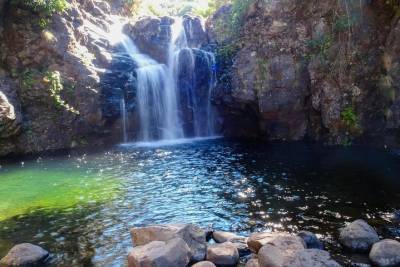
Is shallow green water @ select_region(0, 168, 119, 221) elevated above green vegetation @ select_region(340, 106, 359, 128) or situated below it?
below

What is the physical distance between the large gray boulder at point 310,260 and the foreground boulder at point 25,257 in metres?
4.97

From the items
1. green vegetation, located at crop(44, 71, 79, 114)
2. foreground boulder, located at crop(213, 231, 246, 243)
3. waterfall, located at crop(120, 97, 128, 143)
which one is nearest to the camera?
foreground boulder, located at crop(213, 231, 246, 243)

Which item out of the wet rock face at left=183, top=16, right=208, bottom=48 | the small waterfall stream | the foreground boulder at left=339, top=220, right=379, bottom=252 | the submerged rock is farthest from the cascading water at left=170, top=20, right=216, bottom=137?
the foreground boulder at left=339, top=220, right=379, bottom=252

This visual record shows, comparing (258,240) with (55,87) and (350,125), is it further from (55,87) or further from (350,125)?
(55,87)

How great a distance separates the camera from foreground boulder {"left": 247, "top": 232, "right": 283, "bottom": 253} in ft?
26.2

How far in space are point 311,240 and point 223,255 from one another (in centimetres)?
200

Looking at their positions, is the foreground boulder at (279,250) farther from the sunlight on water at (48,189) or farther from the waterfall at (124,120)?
the waterfall at (124,120)

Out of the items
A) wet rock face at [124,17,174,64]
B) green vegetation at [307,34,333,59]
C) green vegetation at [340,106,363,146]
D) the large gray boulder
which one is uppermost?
wet rock face at [124,17,174,64]

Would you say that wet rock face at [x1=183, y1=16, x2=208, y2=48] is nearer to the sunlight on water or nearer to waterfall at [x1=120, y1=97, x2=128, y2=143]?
waterfall at [x1=120, y1=97, x2=128, y2=143]

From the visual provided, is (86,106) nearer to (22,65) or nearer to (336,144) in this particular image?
(22,65)

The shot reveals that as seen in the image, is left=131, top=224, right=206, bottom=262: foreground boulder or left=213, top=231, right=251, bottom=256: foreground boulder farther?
left=213, top=231, right=251, bottom=256: foreground boulder

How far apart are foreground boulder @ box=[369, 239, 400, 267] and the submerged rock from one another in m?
1.05

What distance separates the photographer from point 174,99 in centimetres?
2378

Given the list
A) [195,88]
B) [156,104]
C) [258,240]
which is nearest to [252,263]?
[258,240]
